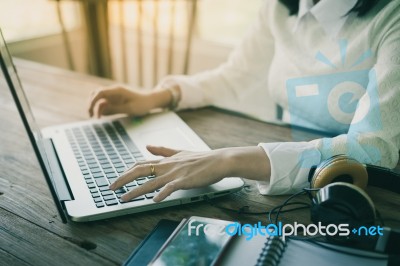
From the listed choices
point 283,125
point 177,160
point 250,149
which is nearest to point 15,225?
point 177,160

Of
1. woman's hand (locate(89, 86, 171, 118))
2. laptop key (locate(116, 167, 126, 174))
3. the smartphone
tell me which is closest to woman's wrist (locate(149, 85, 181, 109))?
woman's hand (locate(89, 86, 171, 118))

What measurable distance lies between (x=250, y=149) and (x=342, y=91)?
→ 39 cm

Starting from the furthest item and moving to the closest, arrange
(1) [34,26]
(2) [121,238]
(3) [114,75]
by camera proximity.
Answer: (3) [114,75]
(1) [34,26]
(2) [121,238]

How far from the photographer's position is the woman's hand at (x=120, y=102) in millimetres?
1065

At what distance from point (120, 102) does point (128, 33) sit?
6.05 feet

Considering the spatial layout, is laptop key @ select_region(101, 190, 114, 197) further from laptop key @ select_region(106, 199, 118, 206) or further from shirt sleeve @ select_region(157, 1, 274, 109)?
shirt sleeve @ select_region(157, 1, 274, 109)

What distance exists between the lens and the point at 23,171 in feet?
2.66

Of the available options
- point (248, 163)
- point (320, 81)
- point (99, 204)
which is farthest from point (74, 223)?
point (320, 81)

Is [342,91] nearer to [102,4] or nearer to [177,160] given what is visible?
[177,160]

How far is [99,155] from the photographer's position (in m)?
0.85

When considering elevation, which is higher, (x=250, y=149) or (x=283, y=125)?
(x=250, y=149)

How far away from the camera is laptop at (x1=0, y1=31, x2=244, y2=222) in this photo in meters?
0.64

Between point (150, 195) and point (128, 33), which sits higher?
point (150, 195)

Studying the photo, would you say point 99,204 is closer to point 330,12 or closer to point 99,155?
point 99,155
